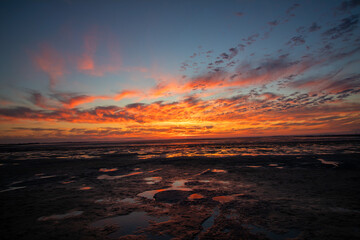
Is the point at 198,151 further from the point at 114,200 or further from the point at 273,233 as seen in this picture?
the point at 273,233

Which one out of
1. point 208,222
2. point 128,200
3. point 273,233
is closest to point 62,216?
point 128,200

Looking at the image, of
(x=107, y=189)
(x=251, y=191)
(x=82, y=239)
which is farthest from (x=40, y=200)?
(x=251, y=191)

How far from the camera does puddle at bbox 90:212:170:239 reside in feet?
16.6

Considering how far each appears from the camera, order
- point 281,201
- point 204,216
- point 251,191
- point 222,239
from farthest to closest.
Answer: point 251,191 < point 281,201 < point 204,216 < point 222,239

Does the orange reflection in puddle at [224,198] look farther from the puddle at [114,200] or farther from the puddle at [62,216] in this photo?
the puddle at [62,216]

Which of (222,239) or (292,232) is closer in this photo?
(222,239)

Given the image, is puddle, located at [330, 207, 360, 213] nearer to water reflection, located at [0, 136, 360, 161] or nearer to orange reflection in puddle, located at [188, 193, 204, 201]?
orange reflection in puddle, located at [188, 193, 204, 201]

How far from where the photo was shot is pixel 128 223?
5699 millimetres

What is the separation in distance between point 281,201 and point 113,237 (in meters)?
6.05

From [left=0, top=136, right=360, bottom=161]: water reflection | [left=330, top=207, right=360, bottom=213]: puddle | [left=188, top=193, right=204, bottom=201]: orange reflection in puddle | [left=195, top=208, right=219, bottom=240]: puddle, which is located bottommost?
[left=188, top=193, right=204, bottom=201]: orange reflection in puddle

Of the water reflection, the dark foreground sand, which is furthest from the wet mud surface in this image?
the water reflection

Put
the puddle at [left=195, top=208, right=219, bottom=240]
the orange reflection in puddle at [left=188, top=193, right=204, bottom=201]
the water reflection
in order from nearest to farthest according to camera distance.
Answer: the puddle at [left=195, top=208, right=219, bottom=240]
the orange reflection in puddle at [left=188, top=193, right=204, bottom=201]
the water reflection

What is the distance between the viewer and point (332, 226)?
16.6ft

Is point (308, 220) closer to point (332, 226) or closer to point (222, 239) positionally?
point (332, 226)
